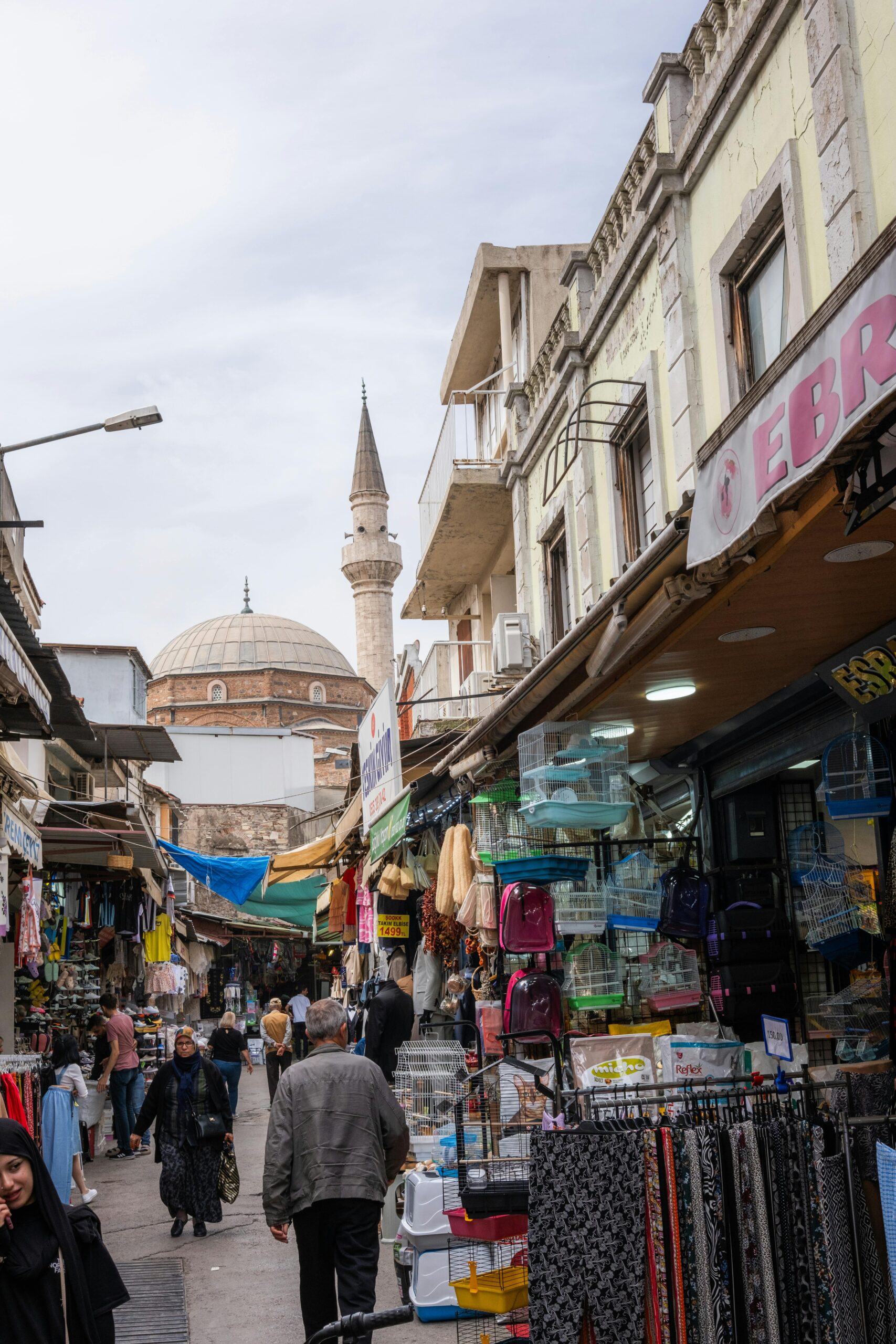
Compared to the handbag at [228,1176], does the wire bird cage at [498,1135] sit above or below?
above

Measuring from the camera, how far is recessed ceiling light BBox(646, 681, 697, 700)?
21.1ft

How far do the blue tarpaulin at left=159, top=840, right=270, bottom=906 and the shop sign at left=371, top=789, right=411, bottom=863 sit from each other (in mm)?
7478

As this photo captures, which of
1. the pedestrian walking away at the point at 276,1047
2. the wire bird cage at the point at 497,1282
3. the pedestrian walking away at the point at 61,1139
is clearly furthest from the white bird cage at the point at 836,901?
the pedestrian walking away at the point at 276,1047

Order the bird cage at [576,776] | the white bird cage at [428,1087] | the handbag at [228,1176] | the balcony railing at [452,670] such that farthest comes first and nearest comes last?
the balcony railing at [452,670] → the handbag at [228,1176] → the white bird cage at [428,1087] → the bird cage at [576,776]

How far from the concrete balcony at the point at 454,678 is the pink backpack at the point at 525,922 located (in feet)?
25.6

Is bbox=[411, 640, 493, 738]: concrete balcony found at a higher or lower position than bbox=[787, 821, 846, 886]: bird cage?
higher

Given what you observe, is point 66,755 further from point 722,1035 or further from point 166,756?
point 722,1035

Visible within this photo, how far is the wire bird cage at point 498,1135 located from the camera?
16.6 ft

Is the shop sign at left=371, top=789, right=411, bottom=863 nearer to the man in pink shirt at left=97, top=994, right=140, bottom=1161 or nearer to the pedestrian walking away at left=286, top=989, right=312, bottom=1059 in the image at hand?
the man in pink shirt at left=97, top=994, right=140, bottom=1161

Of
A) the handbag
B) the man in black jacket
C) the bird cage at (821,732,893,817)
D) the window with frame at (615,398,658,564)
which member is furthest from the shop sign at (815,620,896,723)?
the handbag

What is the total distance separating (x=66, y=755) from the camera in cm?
2228

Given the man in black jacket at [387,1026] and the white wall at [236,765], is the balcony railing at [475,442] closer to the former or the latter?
the man in black jacket at [387,1026]

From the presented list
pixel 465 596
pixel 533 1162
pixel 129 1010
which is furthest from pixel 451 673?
pixel 533 1162

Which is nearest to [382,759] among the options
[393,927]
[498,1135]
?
[393,927]
